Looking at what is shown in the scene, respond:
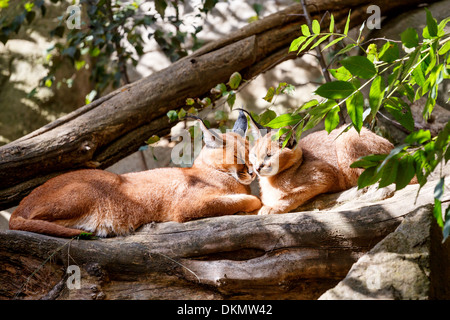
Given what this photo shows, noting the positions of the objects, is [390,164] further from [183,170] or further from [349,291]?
[183,170]

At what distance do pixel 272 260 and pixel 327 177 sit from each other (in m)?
1.08

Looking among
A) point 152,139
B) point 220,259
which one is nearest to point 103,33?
point 152,139

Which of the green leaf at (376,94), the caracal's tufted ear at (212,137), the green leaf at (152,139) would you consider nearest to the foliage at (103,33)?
the green leaf at (152,139)

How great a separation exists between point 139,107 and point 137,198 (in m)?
1.23

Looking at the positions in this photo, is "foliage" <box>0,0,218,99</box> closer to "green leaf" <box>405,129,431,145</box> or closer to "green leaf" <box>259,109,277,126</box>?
"green leaf" <box>259,109,277,126</box>

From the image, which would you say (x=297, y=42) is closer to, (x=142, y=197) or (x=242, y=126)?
(x=242, y=126)

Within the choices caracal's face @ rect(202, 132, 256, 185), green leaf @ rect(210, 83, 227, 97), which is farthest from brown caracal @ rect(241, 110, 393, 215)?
green leaf @ rect(210, 83, 227, 97)

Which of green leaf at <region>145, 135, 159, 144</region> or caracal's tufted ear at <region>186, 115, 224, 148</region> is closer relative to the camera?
caracal's tufted ear at <region>186, 115, 224, 148</region>

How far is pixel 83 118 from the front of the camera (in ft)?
14.8

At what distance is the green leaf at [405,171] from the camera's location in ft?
7.07

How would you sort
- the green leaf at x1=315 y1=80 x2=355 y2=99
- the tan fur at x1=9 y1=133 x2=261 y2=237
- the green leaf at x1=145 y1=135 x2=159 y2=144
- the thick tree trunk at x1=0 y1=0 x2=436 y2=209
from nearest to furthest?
the green leaf at x1=315 y1=80 x2=355 y2=99 → the tan fur at x1=9 y1=133 x2=261 y2=237 → the thick tree trunk at x1=0 y1=0 x2=436 y2=209 → the green leaf at x1=145 y1=135 x2=159 y2=144

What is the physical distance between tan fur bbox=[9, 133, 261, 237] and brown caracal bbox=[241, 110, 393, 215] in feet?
0.64

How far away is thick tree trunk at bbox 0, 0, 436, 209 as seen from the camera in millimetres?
4254

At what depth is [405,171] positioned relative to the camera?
2.17 m
